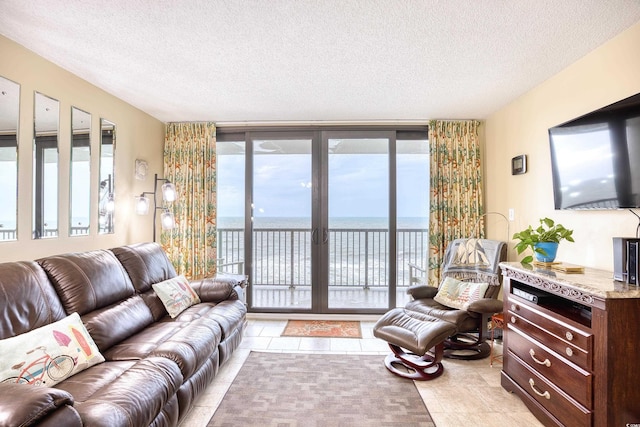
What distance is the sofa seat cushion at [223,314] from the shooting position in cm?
260

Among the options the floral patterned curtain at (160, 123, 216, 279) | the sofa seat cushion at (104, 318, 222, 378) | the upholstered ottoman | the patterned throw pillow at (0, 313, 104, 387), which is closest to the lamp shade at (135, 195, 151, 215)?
the floral patterned curtain at (160, 123, 216, 279)

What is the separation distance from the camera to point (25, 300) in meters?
1.76

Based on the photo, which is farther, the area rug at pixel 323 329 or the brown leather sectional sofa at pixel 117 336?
the area rug at pixel 323 329

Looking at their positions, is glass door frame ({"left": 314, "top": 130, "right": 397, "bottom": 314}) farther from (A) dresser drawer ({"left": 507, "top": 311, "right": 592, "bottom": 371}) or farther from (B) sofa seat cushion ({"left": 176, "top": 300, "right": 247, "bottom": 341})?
(A) dresser drawer ({"left": 507, "top": 311, "right": 592, "bottom": 371})

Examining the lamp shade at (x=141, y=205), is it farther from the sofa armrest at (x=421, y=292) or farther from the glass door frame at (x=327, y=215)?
the sofa armrest at (x=421, y=292)

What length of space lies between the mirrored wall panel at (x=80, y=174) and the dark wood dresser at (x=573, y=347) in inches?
141

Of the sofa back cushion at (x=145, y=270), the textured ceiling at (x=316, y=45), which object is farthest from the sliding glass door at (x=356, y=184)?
the sofa back cushion at (x=145, y=270)

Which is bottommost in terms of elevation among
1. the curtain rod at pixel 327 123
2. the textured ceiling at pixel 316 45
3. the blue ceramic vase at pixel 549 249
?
the blue ceramic vase at pixel 549 249

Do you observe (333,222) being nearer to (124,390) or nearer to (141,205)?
(141,205)

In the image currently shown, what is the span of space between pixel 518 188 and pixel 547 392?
6.55 ft

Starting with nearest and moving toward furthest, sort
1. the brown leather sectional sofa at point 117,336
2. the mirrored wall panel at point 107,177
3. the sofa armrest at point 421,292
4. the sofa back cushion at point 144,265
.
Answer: the brown leather sectional sofa at point 117,336
the sofa back cushion at point 144,265
the mirrored wall panel at point 107,177
the sofa armrest at point 421,292

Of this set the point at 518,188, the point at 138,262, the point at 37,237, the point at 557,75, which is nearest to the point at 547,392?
the point at 518,188

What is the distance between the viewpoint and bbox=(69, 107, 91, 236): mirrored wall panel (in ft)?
8.79

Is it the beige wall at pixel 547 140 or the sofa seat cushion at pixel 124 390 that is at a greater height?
the beige wall at pixel 547 140
